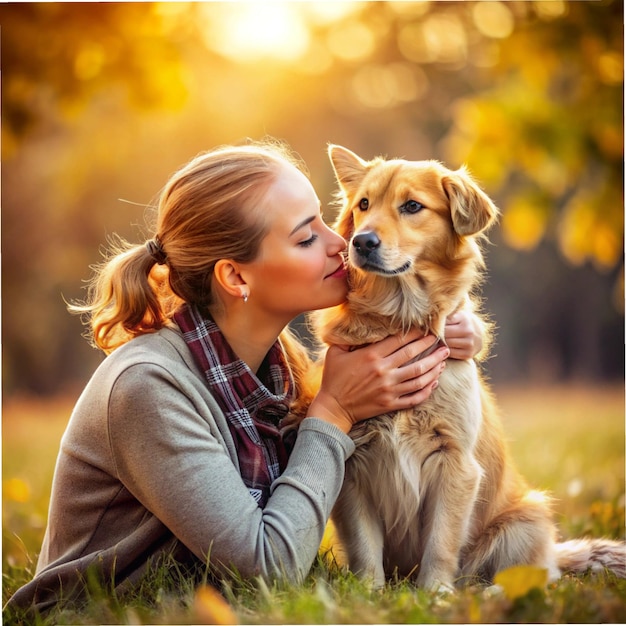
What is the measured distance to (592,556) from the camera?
2.90m

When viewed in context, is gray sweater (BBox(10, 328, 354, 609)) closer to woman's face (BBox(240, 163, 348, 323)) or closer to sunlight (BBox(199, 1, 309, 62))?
woman's face (BBox(240, 163, 348, 323))

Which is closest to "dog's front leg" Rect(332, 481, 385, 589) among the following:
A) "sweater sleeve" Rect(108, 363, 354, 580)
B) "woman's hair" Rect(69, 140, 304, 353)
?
"sweater sleeve" Rect(108, 363, 354, 580)

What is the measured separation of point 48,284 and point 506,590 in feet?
39.1

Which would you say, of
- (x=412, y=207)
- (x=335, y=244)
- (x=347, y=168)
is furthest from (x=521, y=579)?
(x=347, y=168)

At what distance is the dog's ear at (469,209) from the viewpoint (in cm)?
275

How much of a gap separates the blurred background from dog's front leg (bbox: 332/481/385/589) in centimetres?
121

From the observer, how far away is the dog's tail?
110 inches

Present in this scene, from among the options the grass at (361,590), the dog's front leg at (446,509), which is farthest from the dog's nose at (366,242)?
the grass at (361,590)

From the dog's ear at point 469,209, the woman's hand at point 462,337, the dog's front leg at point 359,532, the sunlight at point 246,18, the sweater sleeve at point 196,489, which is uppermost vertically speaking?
the sunlight at point 246,18

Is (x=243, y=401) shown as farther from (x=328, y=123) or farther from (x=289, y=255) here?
(x=328, y=123)

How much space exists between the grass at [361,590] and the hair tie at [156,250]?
3.34ft


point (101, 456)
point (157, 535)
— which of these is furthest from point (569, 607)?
point (101, 456)

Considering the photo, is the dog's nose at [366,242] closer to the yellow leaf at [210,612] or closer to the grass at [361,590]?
the grass at [361,590]

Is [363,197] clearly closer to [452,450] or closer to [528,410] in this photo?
[452,450]
